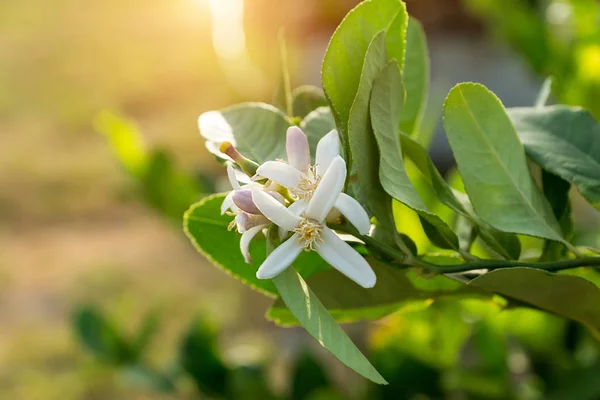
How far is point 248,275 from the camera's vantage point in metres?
0.38

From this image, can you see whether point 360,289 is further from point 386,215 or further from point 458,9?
Answer: point 458,9

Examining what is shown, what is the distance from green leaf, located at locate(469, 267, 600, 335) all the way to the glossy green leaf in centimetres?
7

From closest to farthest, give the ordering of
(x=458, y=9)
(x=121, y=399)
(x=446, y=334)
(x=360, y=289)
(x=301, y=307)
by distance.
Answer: (x=301, y=307), (x=360, y=289), (x=446, y=334), (x=121, y=399), (x=458, y=9)

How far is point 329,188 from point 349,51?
0.24 ft

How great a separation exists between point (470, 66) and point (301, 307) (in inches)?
63.0

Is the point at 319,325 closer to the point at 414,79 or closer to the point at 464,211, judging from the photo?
the point at 464,211

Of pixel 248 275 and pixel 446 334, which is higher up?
pixel 248 275

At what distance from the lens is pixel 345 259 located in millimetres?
307

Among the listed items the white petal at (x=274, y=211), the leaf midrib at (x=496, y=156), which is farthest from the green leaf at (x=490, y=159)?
the white petal at (x=274, y=211)

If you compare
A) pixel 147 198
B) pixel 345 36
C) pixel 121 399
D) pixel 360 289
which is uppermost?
pixel 345 36

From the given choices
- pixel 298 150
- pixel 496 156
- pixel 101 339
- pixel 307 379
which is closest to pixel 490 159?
pixel 496 156

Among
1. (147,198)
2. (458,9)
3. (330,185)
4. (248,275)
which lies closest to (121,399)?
(147,198)

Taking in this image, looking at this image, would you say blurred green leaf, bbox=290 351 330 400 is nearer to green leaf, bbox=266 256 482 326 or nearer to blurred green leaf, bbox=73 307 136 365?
blurred green leaf, bbox=73 307 136 365

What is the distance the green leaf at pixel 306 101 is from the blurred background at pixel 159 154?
6 cm
